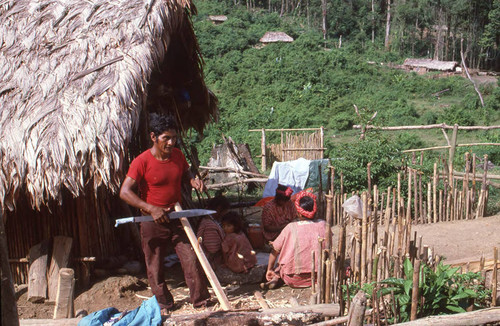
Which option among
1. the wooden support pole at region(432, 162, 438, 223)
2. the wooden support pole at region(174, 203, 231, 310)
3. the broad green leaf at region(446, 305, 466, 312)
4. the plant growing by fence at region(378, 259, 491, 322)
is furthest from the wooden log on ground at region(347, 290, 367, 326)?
the wooden support pole at region(432, 162, 438, 223)

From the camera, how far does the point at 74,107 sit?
4664 millimetres

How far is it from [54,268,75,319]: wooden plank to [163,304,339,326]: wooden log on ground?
71 centimetres

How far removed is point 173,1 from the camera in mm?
5344

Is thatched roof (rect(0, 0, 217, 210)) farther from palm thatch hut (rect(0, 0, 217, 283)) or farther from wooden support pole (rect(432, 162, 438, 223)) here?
wooden support pole (rect(432, 162, 438, 223))

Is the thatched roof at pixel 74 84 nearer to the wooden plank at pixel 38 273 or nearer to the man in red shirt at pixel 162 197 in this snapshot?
the man in red shirt at pixel 162 197

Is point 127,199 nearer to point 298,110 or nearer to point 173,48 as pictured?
point 173,48

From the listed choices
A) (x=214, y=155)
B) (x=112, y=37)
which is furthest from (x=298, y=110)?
(x=112, y=37)

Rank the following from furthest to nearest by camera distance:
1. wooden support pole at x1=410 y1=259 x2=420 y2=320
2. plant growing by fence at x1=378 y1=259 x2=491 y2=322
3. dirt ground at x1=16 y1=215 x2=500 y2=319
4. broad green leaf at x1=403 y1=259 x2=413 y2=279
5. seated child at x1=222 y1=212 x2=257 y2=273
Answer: seated child at x1=222 y1=212 x2=257 y2=273, dirt ground at x1=16 y1=215 x2=500 y2=319, broad green leaf at x1=403 y1=259 x2=413 y2=279, plant growing by fence at x1=378 y1=259 x2=491 y2=322, wooden support pole at x1=410 y1=259 x2=420 y2=320

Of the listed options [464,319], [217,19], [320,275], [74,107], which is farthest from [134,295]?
[217,19]

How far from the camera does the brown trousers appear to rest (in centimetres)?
427

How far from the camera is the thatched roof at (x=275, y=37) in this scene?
32312mm

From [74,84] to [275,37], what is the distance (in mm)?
28720

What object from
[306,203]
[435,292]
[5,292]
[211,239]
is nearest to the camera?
[5,292]

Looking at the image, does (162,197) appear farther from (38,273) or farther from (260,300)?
(38,273)
